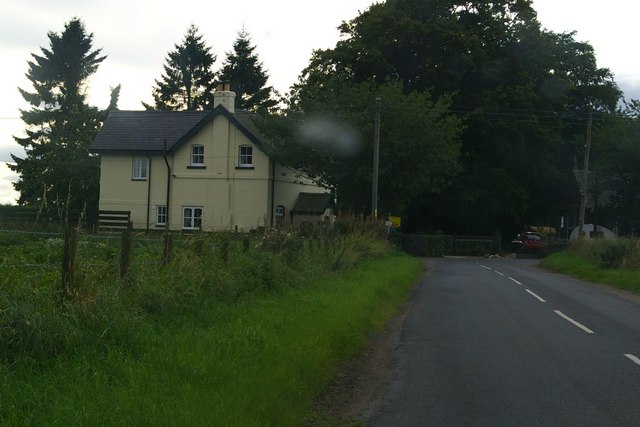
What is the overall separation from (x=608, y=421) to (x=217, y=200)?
4023 cm

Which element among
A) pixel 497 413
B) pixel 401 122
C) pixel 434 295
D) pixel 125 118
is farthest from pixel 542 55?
pixel 497 413

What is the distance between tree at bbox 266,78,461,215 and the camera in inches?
1656

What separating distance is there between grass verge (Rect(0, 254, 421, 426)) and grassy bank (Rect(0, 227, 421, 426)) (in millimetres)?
12

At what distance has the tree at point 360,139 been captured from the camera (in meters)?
42.1

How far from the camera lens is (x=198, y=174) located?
152 ft

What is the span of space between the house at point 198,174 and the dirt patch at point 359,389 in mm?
33637

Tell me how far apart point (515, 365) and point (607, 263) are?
2451 cm

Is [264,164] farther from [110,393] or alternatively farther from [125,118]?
[110,393]

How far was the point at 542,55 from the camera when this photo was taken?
180 feet

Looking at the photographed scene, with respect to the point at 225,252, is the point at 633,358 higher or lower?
lower

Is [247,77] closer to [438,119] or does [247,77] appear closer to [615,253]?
[438,119]

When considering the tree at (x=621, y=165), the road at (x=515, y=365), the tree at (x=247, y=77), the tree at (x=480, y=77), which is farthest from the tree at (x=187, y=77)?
the road at (x=515, y=365)

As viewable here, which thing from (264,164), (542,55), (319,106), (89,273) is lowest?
(89,273)

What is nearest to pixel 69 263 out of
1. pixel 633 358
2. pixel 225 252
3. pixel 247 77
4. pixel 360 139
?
pixel 225 252
